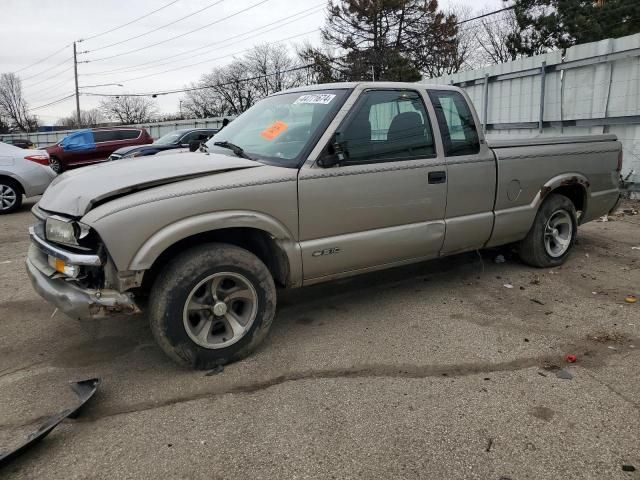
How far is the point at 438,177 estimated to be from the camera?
410cm

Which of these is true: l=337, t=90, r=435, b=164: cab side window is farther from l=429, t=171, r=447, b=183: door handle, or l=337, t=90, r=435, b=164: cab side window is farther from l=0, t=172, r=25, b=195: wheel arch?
l=0, t=172, r=25, b=195: wheel arch

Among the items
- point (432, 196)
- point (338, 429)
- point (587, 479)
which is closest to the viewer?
point (587, 479)

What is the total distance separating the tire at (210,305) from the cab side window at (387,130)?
1.15 m

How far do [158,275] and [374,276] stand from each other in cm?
259

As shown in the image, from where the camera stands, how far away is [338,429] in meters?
2.64

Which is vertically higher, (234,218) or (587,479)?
(234,218)

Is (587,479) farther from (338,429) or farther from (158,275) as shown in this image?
(158,275)

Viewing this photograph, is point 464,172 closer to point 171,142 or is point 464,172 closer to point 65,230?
point 65,230

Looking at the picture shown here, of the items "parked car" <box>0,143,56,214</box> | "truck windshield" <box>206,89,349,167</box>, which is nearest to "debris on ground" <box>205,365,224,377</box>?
"truck windshield" <box>206,89,349,167</box>

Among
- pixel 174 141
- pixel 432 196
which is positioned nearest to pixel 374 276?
pixel 432 196

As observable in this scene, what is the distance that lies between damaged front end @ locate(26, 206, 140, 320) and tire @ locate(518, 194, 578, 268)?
403 cm

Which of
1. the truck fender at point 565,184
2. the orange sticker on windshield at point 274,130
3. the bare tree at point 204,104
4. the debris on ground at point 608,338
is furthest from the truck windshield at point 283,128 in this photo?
the bare tree at point 204,104

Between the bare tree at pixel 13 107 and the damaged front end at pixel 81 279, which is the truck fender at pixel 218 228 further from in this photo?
the bare tree at pixel 13 107

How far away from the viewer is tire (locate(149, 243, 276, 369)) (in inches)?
121
